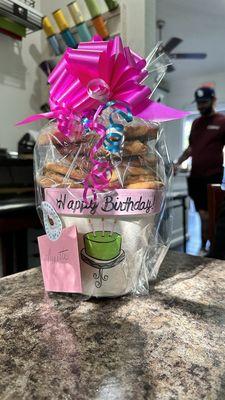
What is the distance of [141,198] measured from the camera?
0.38 metres

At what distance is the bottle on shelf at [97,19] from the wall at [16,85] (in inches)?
16.3

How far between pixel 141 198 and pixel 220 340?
173mm

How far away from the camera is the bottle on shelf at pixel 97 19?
1.18 m

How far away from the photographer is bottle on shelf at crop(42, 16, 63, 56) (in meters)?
1.36

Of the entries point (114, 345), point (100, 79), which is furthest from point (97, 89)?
point (114, 345)

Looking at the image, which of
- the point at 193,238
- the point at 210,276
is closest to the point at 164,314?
the point at 210,276

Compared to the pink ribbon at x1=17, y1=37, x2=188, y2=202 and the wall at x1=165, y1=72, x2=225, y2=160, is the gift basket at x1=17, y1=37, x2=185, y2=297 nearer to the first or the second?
the pink ribbon at x1=17, y1=37, x2=188, y2=202

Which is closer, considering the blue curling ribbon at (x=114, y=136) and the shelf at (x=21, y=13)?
the blue curling ribbon at (x=114, y=136)

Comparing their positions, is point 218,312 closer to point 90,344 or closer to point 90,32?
point 90,344

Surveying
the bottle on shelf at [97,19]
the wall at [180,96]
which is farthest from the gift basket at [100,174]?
the wall at [180,96]

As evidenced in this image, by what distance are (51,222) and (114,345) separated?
168 mm

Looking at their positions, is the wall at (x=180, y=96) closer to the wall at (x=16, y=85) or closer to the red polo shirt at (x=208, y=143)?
the red polo shirt at (x=208, y=143)

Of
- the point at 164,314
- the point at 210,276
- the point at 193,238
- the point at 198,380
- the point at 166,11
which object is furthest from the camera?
the point at 193,238

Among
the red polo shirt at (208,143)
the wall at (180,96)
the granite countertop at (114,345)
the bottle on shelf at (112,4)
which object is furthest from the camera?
the wall at (180,96)
